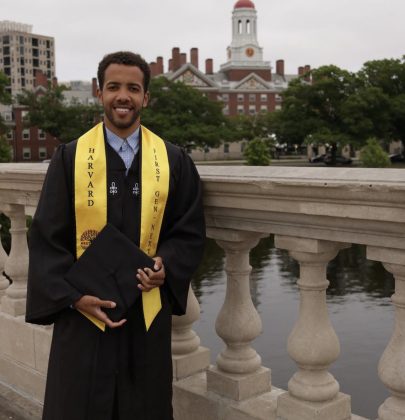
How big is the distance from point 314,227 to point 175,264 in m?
0.57

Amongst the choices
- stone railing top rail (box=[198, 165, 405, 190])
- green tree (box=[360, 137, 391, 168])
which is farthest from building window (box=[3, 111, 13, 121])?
stone railing top rail (box=[198, 165, 405, 190])

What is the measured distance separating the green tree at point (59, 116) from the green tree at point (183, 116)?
20.1 feet

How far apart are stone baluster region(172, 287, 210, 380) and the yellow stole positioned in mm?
683

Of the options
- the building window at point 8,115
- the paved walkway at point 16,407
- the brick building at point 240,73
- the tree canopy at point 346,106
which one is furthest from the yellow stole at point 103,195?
the brick building at point 240,73

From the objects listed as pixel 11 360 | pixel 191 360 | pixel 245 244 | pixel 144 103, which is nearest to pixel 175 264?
pixel 245 244

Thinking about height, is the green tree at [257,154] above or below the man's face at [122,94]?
below

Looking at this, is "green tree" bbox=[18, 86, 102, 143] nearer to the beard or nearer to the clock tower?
the clock tower

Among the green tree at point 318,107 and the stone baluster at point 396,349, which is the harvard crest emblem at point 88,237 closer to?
the stone baluster at point 396,349

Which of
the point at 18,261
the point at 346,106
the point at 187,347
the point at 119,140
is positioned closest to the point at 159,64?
the point at 346,106

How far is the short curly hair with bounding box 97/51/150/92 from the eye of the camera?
2.60m

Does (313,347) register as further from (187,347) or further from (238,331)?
(187,347)

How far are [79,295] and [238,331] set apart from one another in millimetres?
829

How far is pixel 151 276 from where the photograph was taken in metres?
2.53

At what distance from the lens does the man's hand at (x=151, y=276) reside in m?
2.53
